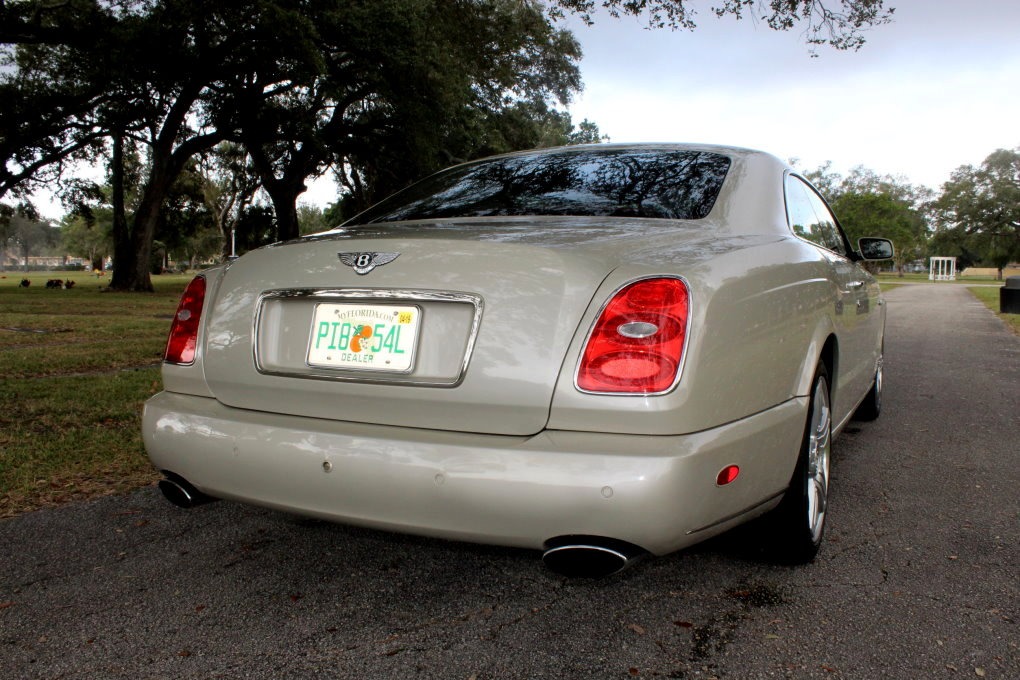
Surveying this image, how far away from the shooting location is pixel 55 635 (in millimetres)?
2182

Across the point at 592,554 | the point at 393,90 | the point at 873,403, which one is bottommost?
the point at 873,403

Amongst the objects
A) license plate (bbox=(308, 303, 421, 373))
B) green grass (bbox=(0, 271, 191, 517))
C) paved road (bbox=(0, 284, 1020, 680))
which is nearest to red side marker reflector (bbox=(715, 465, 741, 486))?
paved road (bbox=(0, 284, 1020, 680))

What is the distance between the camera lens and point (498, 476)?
1.94 m

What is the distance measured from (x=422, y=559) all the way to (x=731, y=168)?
70.1 inches

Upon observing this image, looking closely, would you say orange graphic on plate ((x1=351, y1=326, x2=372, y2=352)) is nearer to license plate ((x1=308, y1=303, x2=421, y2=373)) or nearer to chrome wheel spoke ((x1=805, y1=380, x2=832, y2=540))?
license plate ((x1=308, y1=303, x2=421, y2=373))

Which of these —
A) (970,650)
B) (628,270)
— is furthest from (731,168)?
(970,650)

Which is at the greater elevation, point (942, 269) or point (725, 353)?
point (942, 269)

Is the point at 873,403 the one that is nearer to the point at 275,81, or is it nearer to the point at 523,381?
the point at 523,381

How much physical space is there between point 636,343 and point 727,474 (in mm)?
424

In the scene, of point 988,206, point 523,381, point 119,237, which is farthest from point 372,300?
point 988,206

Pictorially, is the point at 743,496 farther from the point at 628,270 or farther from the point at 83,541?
the point at 83,541

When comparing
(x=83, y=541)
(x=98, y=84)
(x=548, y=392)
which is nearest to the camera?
(x=548, y=392)

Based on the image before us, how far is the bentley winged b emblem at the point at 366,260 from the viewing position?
222cm

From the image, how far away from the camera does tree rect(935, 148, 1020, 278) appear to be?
7575 cm
